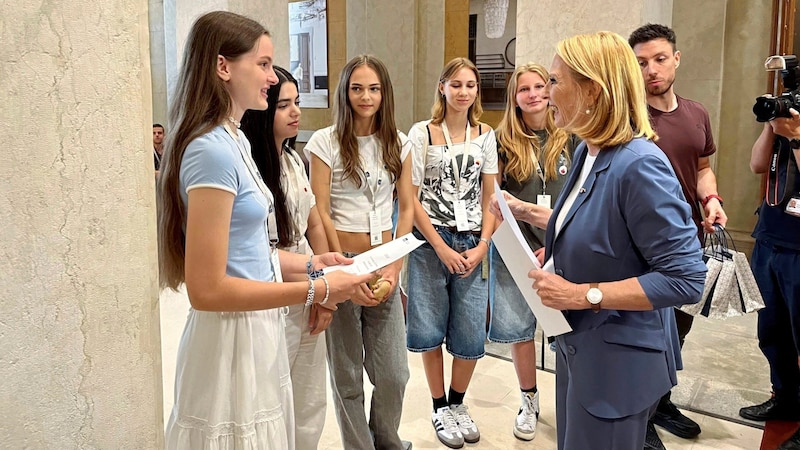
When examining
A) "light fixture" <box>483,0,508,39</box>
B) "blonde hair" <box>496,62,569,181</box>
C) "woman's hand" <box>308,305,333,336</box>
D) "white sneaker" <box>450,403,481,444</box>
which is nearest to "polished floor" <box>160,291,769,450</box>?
"white sneaker" <box>450,403,481,444</box>

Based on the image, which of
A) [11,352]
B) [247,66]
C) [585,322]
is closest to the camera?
[11,352]

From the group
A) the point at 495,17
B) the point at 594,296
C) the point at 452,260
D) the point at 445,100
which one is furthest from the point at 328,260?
the point at 495,17

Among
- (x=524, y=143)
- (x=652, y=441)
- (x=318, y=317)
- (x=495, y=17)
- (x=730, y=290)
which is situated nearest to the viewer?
(x=318, y=317)

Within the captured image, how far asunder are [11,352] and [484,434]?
257 cm

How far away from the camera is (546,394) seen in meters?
3.65

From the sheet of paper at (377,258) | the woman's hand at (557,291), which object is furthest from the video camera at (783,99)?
the sheet of paper at (377,258)

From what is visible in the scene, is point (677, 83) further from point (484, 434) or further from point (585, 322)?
point (585, 322)

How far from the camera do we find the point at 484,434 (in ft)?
10.6

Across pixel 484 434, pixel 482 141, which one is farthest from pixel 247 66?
pixel 484 434

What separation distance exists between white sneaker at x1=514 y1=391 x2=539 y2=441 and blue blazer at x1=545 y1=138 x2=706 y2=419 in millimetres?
1515

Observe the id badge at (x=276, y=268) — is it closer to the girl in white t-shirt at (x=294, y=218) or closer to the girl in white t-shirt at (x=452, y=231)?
the girl in white t-shirt at (x=294, y=218)

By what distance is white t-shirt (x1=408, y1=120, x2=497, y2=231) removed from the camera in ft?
10.1

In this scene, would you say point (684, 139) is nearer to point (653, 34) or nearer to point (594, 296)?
point (653, 34)

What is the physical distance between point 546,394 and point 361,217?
5.50 ft
